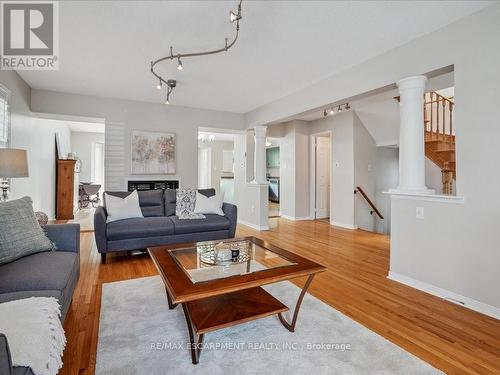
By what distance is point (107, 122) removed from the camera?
4945 mm

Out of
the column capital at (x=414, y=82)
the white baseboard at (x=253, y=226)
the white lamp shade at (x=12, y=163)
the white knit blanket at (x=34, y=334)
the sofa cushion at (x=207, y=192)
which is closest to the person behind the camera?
the white knit blanket at (x=34, y=334)

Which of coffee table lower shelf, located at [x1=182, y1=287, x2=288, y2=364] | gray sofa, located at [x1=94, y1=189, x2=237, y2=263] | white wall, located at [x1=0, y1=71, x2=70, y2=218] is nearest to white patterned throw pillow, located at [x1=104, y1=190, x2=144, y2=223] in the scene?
gray sofa, located at [x1=94, y1=189, x2=237, y2=263]

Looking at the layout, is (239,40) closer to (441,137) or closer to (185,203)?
(185,203)

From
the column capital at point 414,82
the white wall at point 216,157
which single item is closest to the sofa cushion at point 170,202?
the column capital at point 414,82

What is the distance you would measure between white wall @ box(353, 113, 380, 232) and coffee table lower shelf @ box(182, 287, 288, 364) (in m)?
4.30

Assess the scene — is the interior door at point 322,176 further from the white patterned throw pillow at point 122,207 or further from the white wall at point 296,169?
the white patterned throw pillow at point 122,207

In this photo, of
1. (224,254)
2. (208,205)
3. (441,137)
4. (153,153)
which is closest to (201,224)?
(208,205)

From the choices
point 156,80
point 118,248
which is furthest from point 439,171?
point 118,248

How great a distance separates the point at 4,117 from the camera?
322 cm

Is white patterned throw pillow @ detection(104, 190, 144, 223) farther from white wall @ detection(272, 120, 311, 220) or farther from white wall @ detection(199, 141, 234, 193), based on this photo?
white wall @ detection(199, 141, 234, 193)

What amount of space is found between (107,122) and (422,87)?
16.0ft

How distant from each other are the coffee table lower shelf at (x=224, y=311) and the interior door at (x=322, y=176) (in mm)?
5147

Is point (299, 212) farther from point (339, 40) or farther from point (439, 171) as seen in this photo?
point (339, 40)

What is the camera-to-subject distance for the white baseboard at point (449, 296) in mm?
2195
